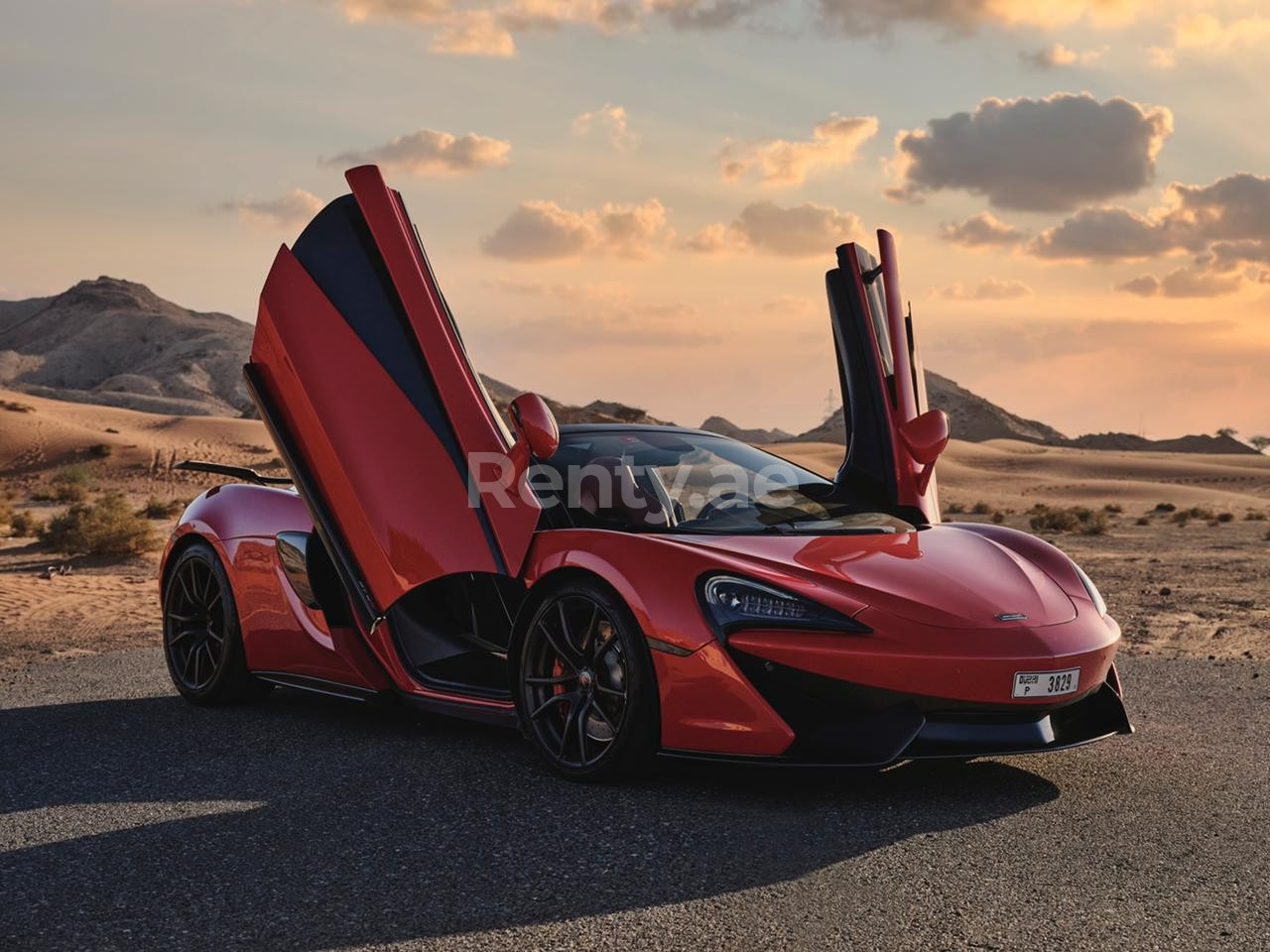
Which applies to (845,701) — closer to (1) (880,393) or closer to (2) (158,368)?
(1) (880,393)

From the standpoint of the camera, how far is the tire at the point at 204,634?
7.18m

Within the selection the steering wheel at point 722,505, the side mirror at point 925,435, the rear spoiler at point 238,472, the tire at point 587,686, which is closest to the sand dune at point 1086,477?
the rear spoiler at point 238,472

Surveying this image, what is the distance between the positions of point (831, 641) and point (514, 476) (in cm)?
155

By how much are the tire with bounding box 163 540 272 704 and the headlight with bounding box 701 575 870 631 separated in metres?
3.24

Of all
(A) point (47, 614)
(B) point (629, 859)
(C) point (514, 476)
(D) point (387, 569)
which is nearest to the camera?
(B) point (629, 859)

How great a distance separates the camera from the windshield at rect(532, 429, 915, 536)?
18.8ft

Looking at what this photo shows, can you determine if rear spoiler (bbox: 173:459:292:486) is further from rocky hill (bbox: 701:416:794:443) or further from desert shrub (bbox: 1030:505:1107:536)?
rocky hill (bbox: 701:416:794:443)

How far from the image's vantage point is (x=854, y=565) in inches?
207

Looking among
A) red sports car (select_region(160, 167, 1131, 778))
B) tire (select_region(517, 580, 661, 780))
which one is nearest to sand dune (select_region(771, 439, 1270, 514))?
red sports car (select_region(160, 167, 1131, 778))

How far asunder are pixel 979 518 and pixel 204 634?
99.2ft

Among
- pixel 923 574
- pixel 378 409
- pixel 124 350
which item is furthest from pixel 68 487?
pixel 124 350

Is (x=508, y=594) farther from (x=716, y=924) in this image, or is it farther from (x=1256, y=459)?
(x=1256, y=459)

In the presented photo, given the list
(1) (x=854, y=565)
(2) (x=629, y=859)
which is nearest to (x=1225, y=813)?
(1) (x=854, y=565)

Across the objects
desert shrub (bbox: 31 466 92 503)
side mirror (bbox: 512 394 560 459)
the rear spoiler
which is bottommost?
desert shrub (bbox: 31 466 92 503)
